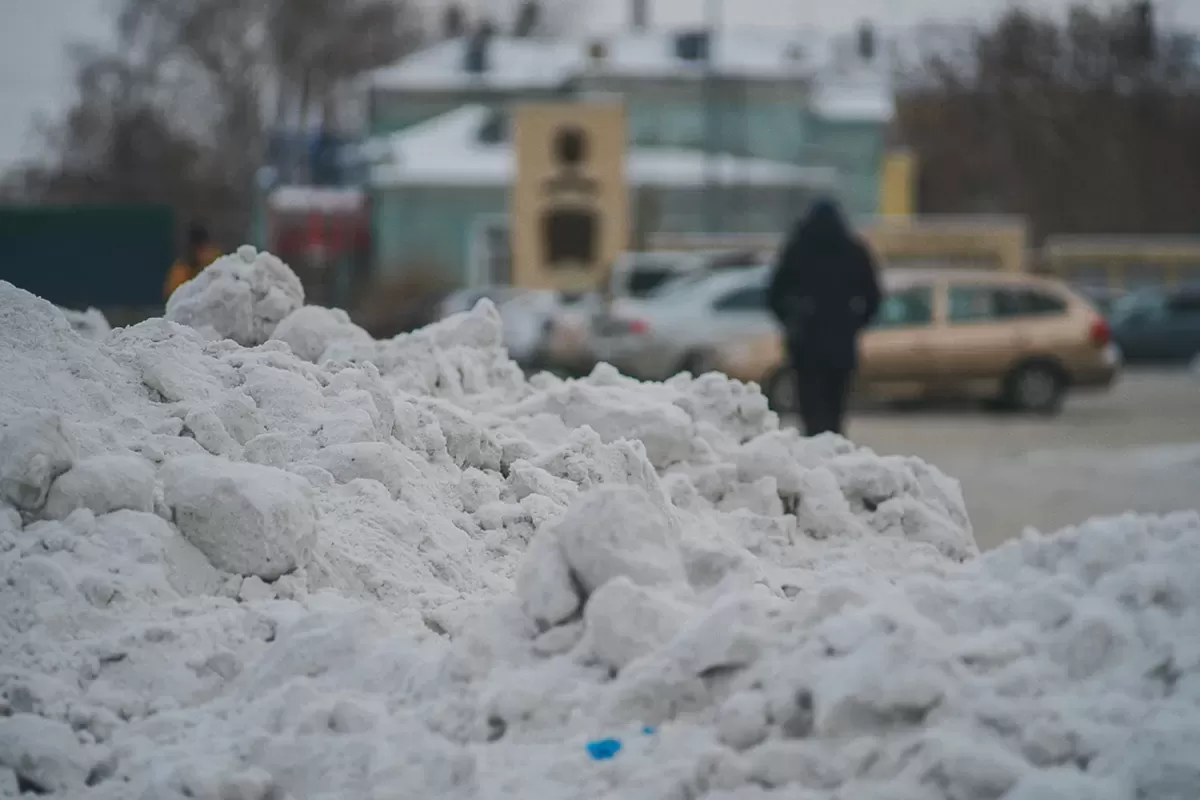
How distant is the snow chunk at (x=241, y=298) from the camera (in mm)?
6488

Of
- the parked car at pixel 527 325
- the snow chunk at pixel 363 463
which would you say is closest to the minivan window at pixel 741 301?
the parked car at pixel 527 325

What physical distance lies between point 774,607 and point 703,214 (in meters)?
42.7

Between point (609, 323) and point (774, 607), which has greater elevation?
point (774, 607)

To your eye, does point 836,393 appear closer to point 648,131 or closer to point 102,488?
point 102,488

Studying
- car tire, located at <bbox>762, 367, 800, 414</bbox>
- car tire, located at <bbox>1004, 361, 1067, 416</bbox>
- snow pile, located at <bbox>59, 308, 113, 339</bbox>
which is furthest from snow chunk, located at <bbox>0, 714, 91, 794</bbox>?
car tire, located at <bbox>1004, 361, 1067, 416</bbox>

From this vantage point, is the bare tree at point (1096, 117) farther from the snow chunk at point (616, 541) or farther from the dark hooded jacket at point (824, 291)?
the snow chunk at point (616, 541)

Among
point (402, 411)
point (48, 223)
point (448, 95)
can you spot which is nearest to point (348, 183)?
point (448, 95)

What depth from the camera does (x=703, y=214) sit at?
46.2 m

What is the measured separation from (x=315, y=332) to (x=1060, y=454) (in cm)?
924

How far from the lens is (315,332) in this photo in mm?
6488

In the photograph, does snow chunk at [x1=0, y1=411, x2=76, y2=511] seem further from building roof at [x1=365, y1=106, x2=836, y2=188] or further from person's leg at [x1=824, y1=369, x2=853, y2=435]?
building roof at [x1=365, y1=106, x2=836, y2=188]

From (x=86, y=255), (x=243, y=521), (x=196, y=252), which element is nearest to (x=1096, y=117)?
(x=86, y=255)

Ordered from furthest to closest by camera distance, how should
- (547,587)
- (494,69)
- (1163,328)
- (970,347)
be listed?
(494,69) → (1163,328) → (970,347) → (547,587)

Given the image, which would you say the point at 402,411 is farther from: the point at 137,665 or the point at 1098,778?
the point at 1098,778
